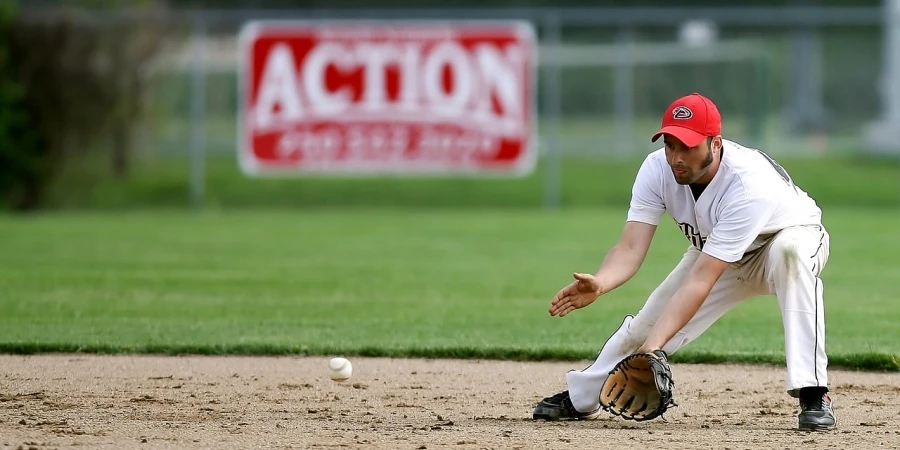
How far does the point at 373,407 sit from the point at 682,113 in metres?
2.09

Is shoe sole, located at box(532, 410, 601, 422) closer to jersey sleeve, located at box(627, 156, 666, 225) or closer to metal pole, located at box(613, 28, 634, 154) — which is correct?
jersey sleeve, located at box(627, 156, 666, 225)

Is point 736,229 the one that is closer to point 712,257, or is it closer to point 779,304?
point 712,257

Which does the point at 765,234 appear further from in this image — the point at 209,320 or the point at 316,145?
the point at 316,145

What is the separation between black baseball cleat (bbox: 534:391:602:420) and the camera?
18.9 ft

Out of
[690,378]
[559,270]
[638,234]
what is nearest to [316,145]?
[559,270]

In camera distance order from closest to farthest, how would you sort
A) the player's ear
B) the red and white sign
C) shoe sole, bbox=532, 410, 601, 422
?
the player's ear
shoe sole, bbox=532, 410, 601, 422
the red and white sign

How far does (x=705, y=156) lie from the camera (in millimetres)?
5254

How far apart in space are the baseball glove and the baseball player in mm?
124

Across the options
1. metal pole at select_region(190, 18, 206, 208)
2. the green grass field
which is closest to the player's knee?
the green grass field

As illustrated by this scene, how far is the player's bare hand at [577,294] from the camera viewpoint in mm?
5371

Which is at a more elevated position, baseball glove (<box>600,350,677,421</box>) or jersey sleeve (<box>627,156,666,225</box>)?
jersey sleeve (<box>627,156,666,225</box>)

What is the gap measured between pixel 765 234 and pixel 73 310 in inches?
228

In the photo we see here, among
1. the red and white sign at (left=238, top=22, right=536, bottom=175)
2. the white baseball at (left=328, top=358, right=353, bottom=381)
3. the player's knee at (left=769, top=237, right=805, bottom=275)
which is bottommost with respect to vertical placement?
the white baseball at (left=328, top=358, right=353, bottom=381)

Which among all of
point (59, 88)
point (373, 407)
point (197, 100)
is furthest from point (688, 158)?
point (59, 88)
